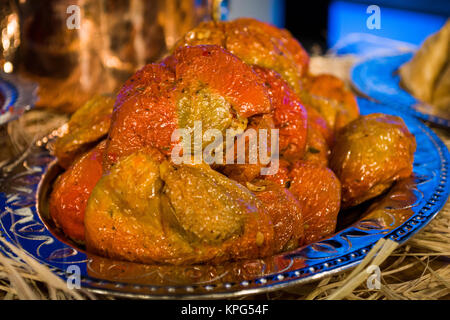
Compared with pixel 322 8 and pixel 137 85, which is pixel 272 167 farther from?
pixel 322 8

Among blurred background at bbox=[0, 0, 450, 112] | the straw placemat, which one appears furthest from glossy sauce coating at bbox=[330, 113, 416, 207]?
blurred background at bbox=[0, 0, 450, 112]

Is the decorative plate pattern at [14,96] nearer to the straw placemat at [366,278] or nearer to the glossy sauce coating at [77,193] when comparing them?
the glossy sauce coating at [77,193]

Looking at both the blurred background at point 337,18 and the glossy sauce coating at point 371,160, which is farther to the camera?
the blurred background at point 337,18

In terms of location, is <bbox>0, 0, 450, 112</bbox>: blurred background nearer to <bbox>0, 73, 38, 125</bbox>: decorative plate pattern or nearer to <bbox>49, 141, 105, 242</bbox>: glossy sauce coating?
<bbox>0, 73, 38, 125</bbox>: decorative plate pattern

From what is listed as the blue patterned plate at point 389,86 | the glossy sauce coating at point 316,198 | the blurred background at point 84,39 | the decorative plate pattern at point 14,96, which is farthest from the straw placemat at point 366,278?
the blurred background at point 84,39
